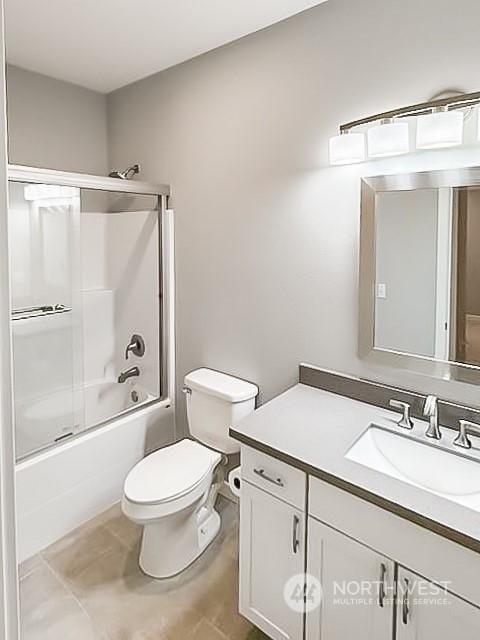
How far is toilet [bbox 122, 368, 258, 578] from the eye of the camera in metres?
1.88

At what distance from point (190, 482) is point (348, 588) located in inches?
34.2

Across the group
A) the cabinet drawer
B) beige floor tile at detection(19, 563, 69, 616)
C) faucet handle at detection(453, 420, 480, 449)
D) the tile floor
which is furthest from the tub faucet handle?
faucet handle at detection(453, 420, 480, 449)

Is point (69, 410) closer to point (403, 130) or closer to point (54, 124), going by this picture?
point (54, 124)

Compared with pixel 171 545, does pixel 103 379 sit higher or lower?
higher

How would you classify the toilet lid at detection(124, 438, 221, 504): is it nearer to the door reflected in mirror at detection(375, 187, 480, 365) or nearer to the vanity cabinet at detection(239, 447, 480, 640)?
the vanity cabinet at detection(239, 447, 480, 640)

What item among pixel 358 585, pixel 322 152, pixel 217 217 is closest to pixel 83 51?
pixel 217 217

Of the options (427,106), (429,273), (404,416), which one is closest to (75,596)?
(404,416)

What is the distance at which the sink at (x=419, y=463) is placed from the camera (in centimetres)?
138

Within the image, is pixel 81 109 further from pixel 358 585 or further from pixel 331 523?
pixel 358 585

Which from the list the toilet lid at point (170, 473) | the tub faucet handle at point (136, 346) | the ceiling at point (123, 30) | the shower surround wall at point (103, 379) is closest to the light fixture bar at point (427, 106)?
the ceiling at point (123, 30)

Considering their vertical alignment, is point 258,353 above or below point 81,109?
below

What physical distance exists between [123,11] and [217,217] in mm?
1000

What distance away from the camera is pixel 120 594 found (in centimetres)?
188

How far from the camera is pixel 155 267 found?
8.93ft
